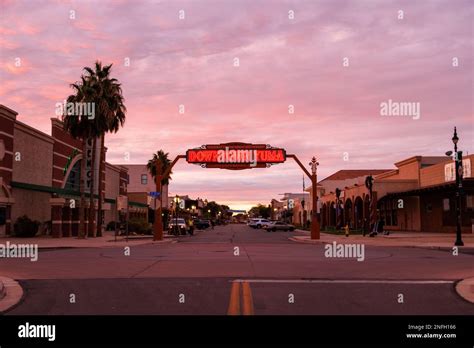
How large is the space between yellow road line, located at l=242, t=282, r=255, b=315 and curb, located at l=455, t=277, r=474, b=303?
14.5ft

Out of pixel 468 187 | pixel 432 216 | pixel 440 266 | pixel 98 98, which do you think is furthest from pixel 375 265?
pixel 432 216

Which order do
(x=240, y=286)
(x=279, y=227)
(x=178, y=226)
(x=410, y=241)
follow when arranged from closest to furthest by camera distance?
(x=240, y=286) → (x=410, y=241) → (x=178, y=226) → (x=279, y=227)

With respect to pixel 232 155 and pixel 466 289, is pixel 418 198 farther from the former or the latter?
pixel 466 289

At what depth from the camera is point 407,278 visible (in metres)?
14.9

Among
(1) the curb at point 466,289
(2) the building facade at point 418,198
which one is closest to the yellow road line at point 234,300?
(1) the curb at point 466,289

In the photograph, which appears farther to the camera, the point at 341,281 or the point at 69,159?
the point at 69,159

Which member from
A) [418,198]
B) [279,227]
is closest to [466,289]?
[418,198]

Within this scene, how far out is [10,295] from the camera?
11.5 meters

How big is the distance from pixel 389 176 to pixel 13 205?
44.0m

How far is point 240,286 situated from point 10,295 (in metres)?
5.04

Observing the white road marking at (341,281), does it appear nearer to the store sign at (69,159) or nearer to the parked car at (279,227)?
the store sign at (69,159)

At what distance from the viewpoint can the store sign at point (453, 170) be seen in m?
46.5
